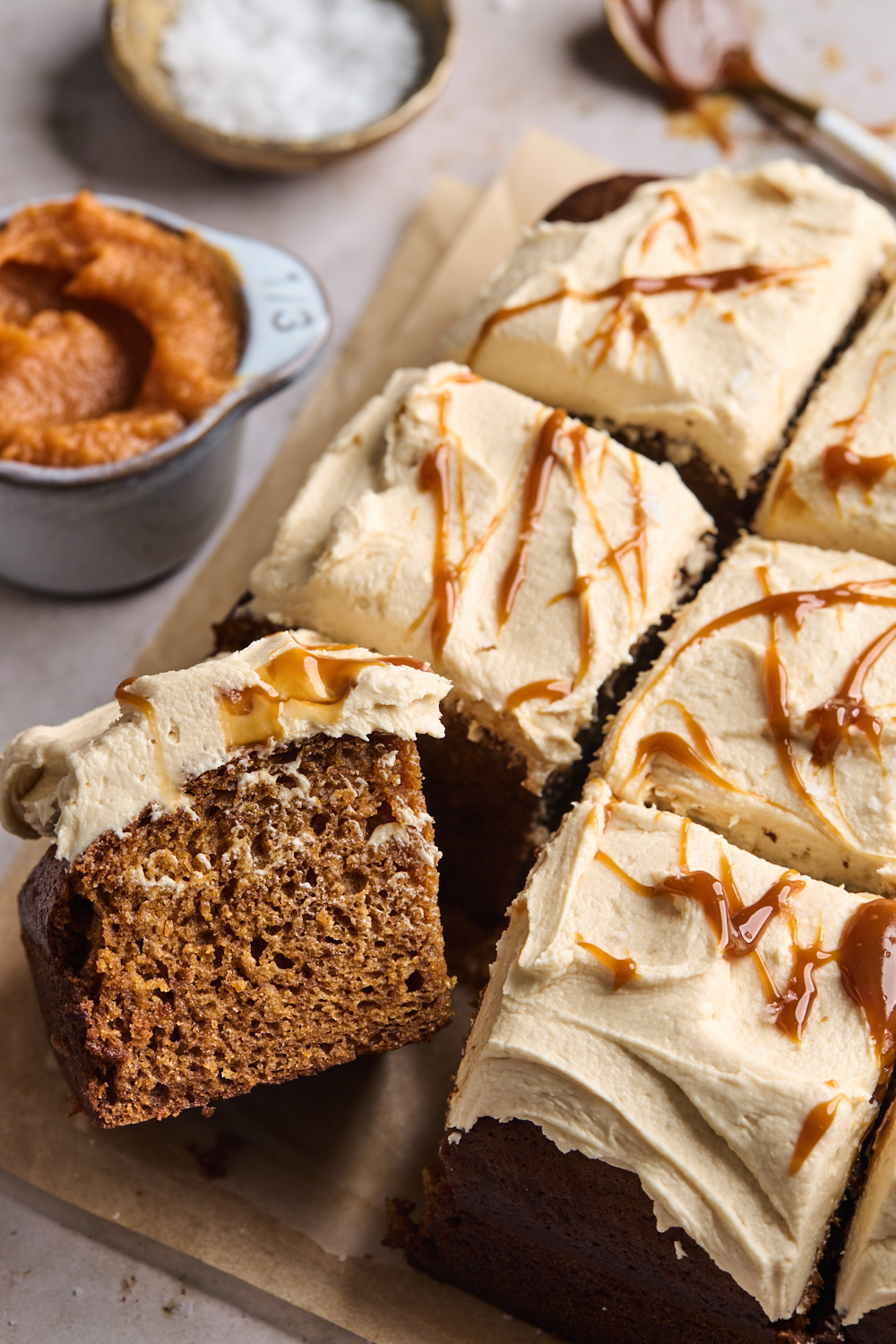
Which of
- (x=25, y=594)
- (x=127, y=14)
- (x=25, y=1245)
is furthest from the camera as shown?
(x=127, y=14)

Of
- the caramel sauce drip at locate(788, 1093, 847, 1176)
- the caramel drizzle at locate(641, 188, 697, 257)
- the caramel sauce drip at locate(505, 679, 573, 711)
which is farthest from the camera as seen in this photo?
the caramel drizzle at locate(641, 188, 697, 257)

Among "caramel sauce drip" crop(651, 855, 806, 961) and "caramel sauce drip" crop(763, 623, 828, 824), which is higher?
"caramel sauce drip" crop(763, 623, 828, 824)

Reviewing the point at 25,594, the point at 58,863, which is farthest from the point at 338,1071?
the point at 25,594

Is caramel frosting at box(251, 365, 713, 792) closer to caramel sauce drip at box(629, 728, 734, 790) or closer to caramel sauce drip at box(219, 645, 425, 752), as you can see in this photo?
caramel sauce drip at box(629, 728, 734, 790)

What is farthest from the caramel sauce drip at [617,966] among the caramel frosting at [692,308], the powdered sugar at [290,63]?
the powdered sugar at [290,63]

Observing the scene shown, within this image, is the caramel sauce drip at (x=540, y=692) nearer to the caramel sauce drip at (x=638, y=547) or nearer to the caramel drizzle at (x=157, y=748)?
the caramel sauce drip at (x=638, y=547)

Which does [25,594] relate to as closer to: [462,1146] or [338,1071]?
[338,1071]

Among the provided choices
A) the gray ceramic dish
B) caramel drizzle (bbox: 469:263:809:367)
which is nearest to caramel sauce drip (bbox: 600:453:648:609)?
caramel drizzle (bbox: 469:263:809:367)
